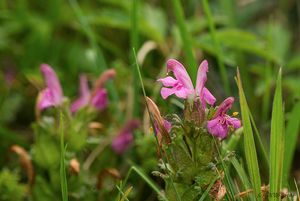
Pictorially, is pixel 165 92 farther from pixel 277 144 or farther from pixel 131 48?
pixel 131 48

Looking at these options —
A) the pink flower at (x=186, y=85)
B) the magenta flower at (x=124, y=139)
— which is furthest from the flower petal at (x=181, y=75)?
the magenta flower at (x=124, y=139)

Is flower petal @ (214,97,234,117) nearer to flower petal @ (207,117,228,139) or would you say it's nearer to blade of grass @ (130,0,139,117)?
flower petal @ (207,117,228,139)

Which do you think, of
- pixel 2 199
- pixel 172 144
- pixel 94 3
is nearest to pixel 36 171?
pixel 2 199

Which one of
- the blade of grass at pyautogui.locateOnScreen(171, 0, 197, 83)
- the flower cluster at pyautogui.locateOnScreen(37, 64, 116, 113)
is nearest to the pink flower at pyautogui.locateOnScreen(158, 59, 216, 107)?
the blade of grass at pyautogui.locateOnScreen(171, 0, 197, 83)

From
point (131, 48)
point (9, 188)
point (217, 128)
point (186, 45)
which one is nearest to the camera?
point (217, 128)

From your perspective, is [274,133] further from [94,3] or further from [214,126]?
[94,3]

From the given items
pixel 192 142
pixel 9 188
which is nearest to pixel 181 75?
pixel 192 142
